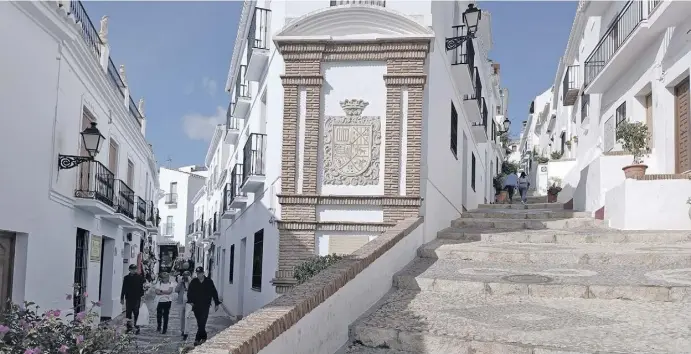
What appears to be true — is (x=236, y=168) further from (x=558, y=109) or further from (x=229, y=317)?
(x=558, y=109)

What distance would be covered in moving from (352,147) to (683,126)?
21.5ft

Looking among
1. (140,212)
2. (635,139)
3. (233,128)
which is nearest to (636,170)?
(635,139)

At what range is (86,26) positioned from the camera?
14.3m

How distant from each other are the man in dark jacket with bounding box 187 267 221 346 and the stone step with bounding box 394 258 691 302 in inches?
199

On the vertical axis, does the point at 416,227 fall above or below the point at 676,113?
below

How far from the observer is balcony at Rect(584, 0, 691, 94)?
12260 mm

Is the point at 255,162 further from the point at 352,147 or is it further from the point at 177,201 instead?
the point at 177,201

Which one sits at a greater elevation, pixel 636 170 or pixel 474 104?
pixel 474 104

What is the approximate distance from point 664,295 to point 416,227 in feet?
12.2

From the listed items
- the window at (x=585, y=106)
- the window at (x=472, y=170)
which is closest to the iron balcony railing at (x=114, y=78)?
the window at (x=472, y=170)

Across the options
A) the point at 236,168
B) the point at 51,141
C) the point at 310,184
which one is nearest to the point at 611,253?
the point at 310,184

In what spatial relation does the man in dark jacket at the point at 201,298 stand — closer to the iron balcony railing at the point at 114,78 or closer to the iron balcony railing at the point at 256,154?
the iron balcony railing at the point at 256,154

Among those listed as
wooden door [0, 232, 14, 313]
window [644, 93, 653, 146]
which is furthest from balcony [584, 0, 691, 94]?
wooden door [0, 232, 14, 313]

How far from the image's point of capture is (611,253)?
8.24m
